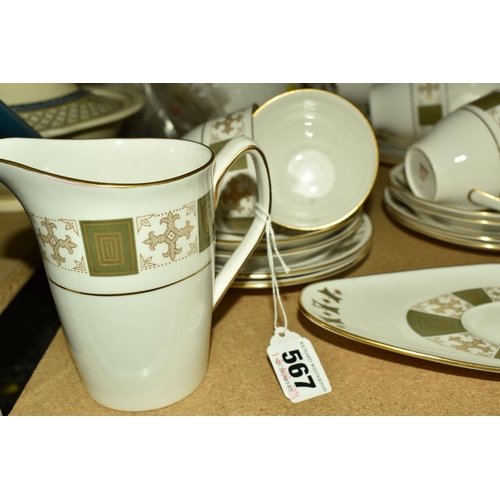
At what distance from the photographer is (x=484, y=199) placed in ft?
2.68

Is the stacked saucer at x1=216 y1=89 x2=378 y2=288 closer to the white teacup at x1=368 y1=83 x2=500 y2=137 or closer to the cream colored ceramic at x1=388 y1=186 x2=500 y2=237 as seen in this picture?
the cream colored ceramic at x1=388 y1=186 x2=500 y2=237

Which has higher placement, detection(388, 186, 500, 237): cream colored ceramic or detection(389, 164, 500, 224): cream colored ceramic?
detection(389, 164, 500, 224): cream colored ceramic

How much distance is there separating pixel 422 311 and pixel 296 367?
19 cm

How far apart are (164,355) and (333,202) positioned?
39 cm

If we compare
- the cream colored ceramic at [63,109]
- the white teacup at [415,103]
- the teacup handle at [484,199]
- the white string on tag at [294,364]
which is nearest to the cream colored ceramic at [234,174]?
the white string on tag at [294,364]

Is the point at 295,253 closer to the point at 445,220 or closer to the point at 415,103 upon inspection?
the point at 445,220

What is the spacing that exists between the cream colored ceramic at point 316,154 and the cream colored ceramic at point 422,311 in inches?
4.4

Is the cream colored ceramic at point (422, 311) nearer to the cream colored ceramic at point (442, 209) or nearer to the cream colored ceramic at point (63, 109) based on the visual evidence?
the cream colored ceramic at point (442, 209)

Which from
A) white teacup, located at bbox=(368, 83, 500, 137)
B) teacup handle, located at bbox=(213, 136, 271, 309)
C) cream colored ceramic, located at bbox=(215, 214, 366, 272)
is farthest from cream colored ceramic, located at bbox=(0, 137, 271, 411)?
white teacup, located at bbox=(368, 83, 500, 137)

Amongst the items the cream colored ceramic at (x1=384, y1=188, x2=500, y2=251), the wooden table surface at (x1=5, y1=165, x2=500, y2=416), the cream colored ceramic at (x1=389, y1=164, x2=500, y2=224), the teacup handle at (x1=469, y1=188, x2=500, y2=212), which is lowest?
the wooden table surface at (x1=5, y1=165, x2=500, y2=416)

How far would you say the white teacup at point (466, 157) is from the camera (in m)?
0.81

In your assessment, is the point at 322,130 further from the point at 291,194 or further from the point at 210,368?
the point at 210,368

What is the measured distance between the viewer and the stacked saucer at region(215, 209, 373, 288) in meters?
0.73

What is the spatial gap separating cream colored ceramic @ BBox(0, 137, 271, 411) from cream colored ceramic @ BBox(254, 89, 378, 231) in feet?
0.70
